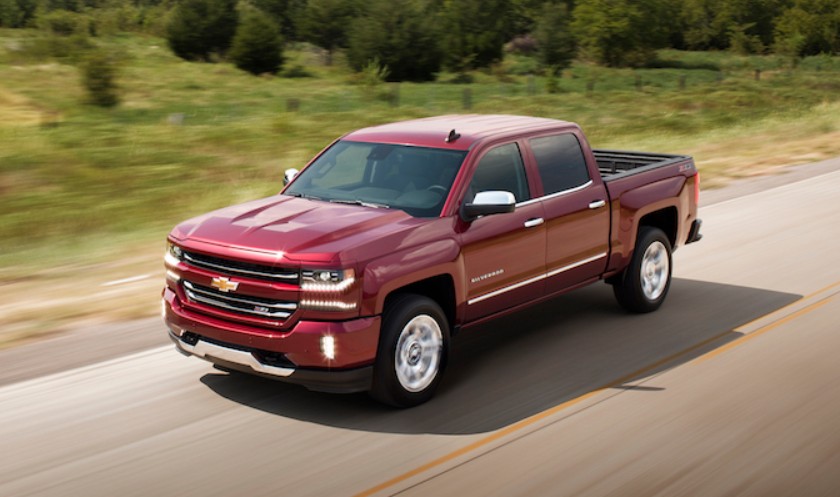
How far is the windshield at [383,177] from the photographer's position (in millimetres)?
6176

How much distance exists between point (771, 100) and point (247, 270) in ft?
120

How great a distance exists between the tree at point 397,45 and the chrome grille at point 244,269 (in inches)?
2180

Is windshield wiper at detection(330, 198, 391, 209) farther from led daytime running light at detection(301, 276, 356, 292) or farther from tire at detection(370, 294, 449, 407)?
led daytime running light at detection(301, 276, 356, 292)

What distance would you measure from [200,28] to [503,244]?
60.8 metres

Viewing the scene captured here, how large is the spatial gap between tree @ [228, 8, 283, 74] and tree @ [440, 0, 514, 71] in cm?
1803

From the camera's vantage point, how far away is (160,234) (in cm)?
1215

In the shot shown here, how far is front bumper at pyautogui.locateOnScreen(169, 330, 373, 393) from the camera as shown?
5.29 meters

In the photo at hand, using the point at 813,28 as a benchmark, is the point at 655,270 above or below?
below

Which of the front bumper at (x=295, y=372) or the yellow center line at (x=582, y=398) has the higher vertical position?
the front bumper at (x=295, y=372)

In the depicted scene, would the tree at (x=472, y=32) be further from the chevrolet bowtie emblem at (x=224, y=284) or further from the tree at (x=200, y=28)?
the chevrolet bowtie emblem at (x=224, y=284)

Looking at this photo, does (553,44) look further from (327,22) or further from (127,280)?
(127,280)

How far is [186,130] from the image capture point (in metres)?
21.2

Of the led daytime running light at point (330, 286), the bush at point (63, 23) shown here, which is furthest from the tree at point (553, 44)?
the led daytime running light at point (330, 286)

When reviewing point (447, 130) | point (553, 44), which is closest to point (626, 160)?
point (447, 130)
